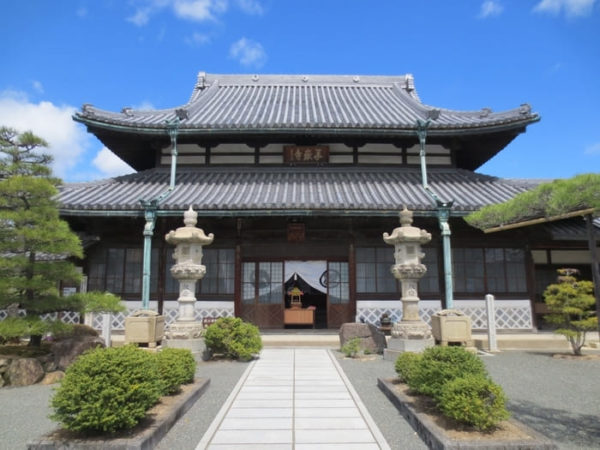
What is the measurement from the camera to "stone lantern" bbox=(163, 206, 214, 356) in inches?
388

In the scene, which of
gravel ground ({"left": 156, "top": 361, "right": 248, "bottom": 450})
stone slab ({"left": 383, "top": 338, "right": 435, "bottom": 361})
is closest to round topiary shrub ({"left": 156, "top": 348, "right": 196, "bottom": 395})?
gravel ground ({"left": 156, "top": 361, "right": 248, "bottom": 450})

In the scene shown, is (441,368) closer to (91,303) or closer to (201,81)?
(91,303)

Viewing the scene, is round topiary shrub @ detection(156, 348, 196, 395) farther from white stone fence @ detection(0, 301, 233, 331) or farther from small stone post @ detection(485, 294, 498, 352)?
small stone post @ detection(485, 294, 498, 352)

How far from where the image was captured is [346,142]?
50.9ft

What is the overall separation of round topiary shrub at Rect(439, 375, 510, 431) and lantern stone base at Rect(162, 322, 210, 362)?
681 cm

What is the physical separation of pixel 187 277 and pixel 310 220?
17.9ft

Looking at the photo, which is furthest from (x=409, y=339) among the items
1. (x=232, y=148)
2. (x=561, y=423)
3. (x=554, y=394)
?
(x=232, y=148)

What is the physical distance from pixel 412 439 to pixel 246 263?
10189 mm

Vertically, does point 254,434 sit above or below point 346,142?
below

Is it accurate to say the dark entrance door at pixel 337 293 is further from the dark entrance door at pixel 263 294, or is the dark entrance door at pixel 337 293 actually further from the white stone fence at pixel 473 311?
the dark entrance door at pixel 263 294

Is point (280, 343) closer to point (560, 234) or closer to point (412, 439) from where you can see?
point (412, 439)

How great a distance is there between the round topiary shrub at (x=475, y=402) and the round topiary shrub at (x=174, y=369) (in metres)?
3.93

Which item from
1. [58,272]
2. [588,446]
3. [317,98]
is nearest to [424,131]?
[317,98]

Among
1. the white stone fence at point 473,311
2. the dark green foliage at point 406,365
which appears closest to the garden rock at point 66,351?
the dark green foliage at point 406,365
